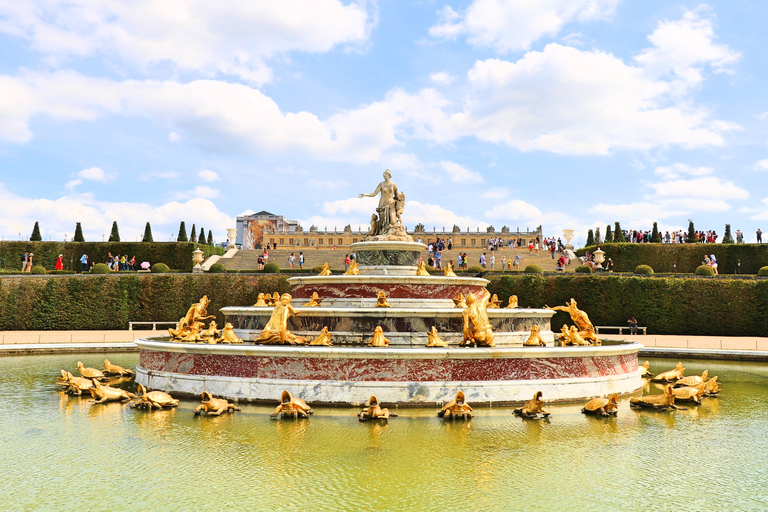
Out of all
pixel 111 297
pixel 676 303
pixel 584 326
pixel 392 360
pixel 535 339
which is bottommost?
pixel 392 360

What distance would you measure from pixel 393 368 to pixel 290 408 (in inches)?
86.9

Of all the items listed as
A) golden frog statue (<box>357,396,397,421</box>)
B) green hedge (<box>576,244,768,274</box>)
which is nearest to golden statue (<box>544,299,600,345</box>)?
golden frog statue (<box>357,396,397,421</box>)

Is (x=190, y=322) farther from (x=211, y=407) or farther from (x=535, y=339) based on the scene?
(x=535, y=339)

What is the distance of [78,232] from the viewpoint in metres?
51.8

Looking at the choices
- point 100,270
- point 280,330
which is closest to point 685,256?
point 280,330

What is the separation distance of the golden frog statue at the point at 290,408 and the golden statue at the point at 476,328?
398 centimetres

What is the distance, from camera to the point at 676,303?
91.0 feet

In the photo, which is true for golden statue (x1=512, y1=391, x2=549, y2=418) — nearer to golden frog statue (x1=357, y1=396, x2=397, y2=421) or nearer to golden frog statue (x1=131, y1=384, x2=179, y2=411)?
golden frog statue (x1=357, y1=396, x2=397, y2=421)

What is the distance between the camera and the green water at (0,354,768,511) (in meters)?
6.51

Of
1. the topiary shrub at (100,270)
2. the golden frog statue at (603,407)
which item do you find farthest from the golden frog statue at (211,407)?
the topiary shrub at (100,270)

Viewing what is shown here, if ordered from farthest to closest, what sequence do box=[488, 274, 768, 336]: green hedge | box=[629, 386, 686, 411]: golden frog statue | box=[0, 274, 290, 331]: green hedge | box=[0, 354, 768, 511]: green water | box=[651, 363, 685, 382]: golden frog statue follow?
1. box=[0, 274, 290, 331]: green hedge
2. box=[488, 274, 768, 336]: green hedge
3. box=[651, 363, 685, 382]: golden frog statue
4. box=[629, 386, 686, 411]: golden frog statue
5. box=[0, 354, 768, 511]: green water

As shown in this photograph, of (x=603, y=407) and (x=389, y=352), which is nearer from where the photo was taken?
(x=603, y=407)

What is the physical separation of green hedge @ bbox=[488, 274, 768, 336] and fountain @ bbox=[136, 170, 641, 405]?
46.5 ft

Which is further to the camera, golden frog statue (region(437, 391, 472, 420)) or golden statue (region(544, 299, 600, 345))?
golden statue (region(544, 299, 600, 345))
